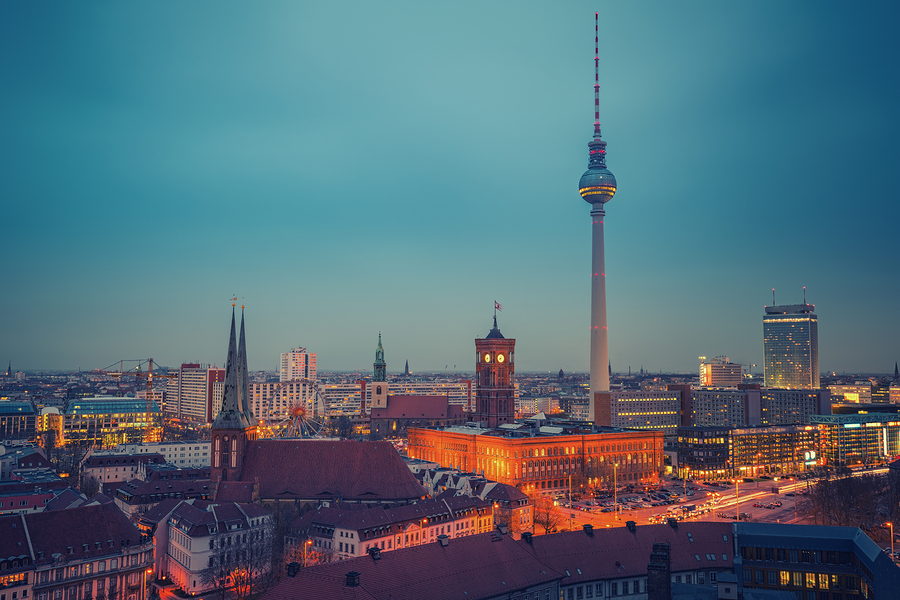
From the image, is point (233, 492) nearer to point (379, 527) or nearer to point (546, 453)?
point (379, 527)

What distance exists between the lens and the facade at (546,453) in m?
140

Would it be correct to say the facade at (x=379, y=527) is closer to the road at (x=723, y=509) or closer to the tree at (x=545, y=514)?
the tree at (x=545, y=514)

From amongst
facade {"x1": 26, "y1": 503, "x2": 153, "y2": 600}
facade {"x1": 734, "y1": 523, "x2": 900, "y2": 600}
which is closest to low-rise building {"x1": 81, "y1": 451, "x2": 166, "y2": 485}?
facade {"x1": 26, "y1": 503, "x2": 153, "y2": 600}

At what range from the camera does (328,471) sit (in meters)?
94.7

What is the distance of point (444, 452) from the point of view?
15900 cm

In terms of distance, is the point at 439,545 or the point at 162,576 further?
the point at 162,576

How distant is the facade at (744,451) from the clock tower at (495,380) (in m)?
38.6

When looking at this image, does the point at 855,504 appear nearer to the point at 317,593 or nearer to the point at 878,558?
the point at 878,558

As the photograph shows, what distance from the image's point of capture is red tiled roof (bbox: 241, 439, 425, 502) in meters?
92.3

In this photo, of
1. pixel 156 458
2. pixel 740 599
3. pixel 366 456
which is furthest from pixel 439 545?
pixel 156 458

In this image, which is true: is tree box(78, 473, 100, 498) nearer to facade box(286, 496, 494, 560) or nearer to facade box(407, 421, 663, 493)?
facade box(286, 496, 494, 560)

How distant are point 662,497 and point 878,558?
231 ft

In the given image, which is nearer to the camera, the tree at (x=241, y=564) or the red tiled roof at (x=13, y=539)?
the red tiled roof at (x=13, y=539)

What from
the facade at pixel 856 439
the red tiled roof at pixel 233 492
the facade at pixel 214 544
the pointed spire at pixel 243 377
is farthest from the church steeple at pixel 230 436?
the facade at pixel 856 439
